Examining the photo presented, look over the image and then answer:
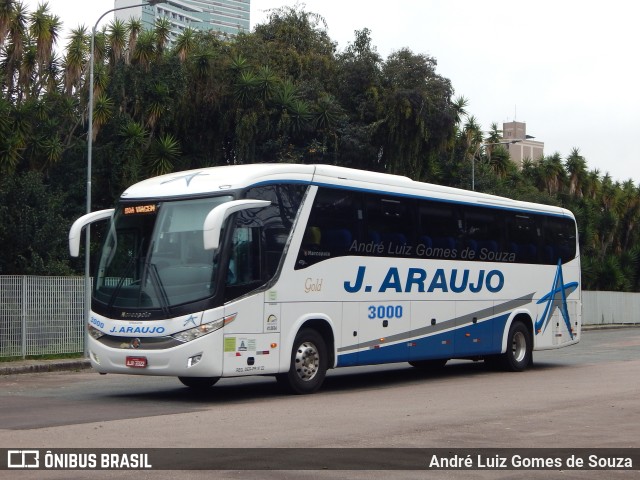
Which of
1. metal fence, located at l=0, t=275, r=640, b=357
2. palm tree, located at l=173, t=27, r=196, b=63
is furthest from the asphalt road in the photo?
palm tree, located at l=173, t=27, r=196, b=63

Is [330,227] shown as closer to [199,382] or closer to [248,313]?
[248,313]

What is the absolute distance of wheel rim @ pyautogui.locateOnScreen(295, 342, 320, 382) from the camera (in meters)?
16.0

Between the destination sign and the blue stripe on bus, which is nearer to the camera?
the destination sign

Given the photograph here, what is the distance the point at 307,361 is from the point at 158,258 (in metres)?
2.93

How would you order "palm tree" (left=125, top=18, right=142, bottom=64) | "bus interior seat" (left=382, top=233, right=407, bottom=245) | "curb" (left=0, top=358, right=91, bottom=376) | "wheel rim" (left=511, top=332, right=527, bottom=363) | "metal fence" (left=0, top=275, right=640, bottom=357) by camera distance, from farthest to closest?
"palm tree" (left=125, top=18, right=142, bottom=64)
"metal fence" (left=0, top=275, right=640, bottom=357)
"wheel rim" (left=511, top=332, right=527, bottom=363)
"curb" (left=0, top=358, right=91, bottom=376)
"bus interior seat" (left=382, top=233, right=407, bottom=245)

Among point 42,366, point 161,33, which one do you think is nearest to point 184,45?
point 161,33

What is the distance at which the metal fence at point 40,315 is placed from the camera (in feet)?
77.0

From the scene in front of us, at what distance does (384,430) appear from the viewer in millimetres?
11625

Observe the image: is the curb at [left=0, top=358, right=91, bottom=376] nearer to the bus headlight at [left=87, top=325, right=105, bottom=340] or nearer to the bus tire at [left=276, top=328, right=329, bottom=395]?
the bus headlight at [left=87, top=325, right=105, bottom=340]

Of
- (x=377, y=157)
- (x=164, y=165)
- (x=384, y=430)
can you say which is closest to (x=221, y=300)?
(x=384, y=430)

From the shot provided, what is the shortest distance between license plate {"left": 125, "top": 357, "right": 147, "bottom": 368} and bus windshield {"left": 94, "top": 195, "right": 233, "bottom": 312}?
0.74m

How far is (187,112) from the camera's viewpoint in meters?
42.9

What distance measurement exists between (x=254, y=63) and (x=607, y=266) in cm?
2972

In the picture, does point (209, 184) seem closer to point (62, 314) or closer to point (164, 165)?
point (62, 314)
